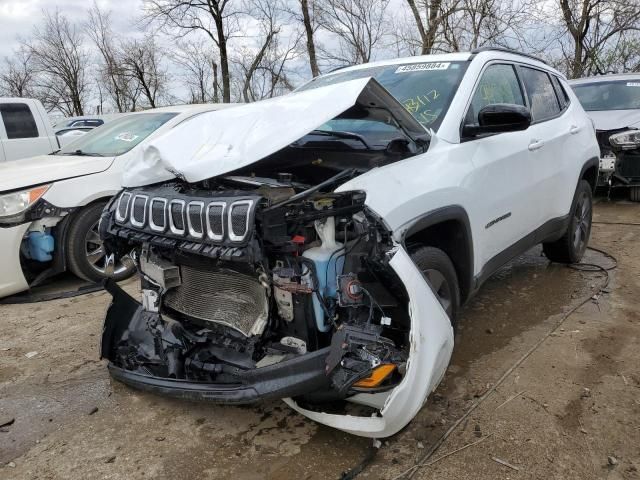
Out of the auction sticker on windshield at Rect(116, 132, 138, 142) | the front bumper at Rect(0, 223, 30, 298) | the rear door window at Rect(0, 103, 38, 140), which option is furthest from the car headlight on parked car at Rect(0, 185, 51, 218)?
the rear door window at Rect(0, 103, 38, 140)

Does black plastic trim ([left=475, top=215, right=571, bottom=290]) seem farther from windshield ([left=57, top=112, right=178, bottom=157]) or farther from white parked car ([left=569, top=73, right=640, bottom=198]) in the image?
windshield ([left=57, top=112, right=178, bottom=157])

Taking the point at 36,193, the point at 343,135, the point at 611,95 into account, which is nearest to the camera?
the point at 343,135

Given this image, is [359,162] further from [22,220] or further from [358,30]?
[358,30]

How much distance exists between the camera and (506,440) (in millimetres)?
2477

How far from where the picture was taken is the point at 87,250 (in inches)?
198

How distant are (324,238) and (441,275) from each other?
0.82 meters

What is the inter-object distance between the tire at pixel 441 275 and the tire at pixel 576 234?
222 cm

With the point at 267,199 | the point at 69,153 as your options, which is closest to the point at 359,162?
the point at 267,199

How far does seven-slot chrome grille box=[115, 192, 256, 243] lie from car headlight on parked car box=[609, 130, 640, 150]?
6.90 m

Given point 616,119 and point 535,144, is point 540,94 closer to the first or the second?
point 535,144

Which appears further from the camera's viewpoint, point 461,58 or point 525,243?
point 525,243

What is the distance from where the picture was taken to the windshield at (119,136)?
18.2 feet

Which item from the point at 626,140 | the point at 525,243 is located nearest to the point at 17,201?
the point at 525,243

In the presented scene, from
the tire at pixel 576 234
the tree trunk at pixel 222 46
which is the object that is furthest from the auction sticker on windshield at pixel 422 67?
the tree trunk at pixel 222 46
